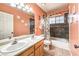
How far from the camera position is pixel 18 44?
1.64 m

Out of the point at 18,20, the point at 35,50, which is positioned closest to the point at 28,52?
the point at 35,50

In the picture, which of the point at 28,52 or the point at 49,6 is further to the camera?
the point at 49,6

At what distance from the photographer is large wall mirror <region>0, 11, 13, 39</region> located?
1.53 meters

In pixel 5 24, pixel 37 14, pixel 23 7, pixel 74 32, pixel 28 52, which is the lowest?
pixel 28 52

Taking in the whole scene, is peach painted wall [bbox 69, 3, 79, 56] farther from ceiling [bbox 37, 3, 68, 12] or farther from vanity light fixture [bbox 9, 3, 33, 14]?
vanity light fixture [bbox 9, 3, 33, 14]

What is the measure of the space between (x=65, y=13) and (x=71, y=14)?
130 mm

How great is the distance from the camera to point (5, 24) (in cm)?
157

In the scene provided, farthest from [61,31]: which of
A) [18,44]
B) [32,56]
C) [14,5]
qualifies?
[14,5]

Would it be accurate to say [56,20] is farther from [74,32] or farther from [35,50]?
[35,50]

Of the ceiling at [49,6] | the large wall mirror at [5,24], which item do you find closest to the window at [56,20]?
the ceiling at [49,6]

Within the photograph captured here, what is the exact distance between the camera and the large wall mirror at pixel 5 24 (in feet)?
5.03

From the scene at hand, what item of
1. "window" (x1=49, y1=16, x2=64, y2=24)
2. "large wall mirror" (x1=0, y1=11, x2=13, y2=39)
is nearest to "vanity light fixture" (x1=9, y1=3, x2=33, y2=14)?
"large wall mirror" (x1=0, y1=11, x2=13, y2=39)

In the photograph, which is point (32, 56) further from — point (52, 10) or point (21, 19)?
point (52, 10)

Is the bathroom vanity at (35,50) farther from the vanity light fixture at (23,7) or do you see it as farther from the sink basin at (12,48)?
the vanity light fixture at (23,7)
